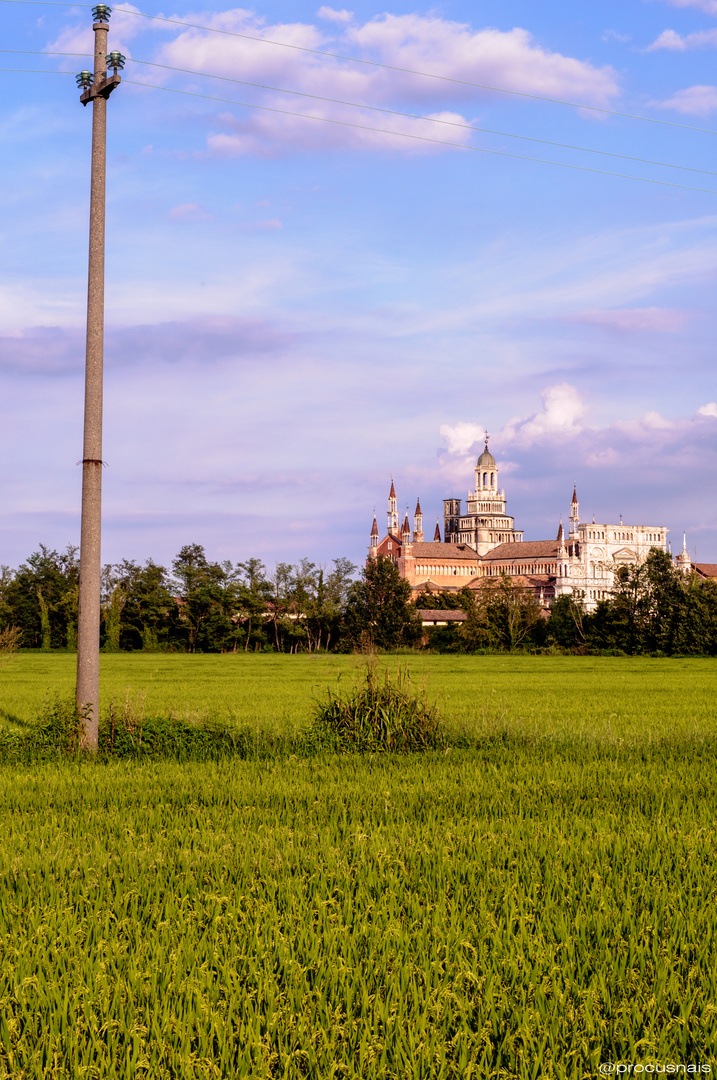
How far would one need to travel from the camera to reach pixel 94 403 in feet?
46.9

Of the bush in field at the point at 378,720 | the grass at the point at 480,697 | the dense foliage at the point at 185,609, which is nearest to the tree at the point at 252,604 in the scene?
the dense foliage at the point at 185,609

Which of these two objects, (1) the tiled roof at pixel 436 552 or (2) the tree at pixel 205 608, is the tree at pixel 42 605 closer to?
(2) the tree at pixel 205 608

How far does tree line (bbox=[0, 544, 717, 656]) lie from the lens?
78.5 meters

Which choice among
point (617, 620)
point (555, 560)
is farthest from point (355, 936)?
point (555, 560)

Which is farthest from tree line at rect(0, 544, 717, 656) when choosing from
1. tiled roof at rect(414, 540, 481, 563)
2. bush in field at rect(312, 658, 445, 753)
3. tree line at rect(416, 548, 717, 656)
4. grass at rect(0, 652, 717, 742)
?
tiled roof at rect(414, 540, 481, 563)

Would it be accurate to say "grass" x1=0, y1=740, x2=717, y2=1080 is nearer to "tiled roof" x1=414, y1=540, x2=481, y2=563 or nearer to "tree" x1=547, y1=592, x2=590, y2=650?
"tree" x1=547, y1=592, x2=590, y2=650

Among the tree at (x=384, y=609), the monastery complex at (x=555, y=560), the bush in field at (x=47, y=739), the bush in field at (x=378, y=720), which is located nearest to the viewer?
the bush in field at (x=47, y=739)

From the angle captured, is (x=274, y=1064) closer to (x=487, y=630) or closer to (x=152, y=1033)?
(x=152, y=1033)

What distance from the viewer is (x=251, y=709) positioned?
23.7m

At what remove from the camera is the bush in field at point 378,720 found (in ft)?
47.1

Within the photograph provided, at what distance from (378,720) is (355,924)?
28.7 feet

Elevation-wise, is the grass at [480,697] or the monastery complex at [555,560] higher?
the monastery complex at [555,560]

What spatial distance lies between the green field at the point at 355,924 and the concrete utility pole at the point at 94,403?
2.04 m

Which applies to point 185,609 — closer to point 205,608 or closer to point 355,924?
point 205,608
